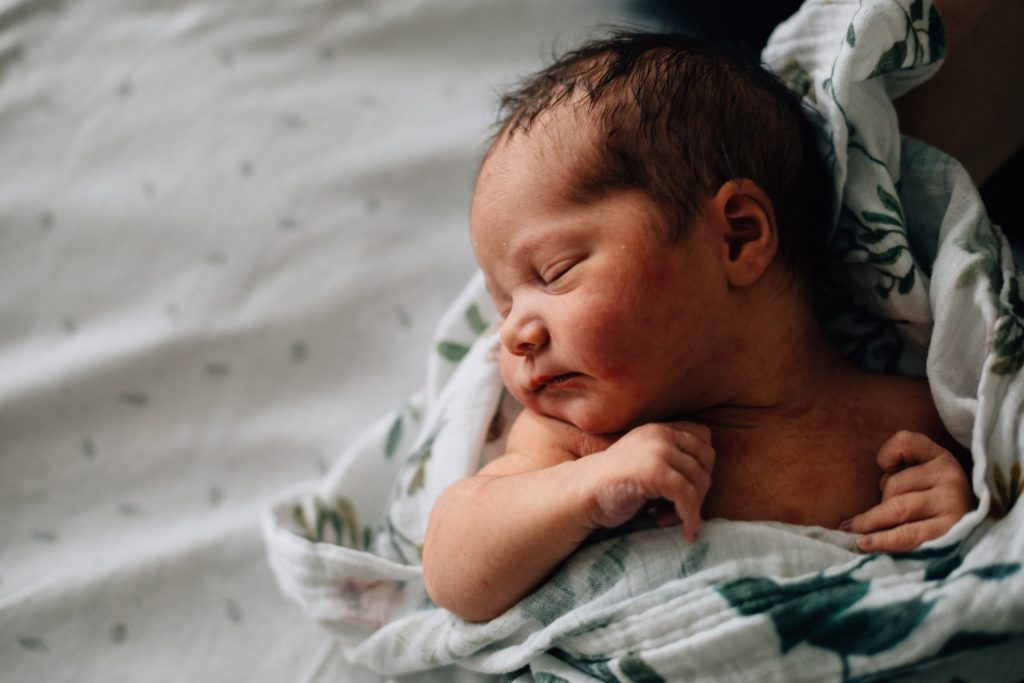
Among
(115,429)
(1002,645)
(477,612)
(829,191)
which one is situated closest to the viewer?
(1002,645)

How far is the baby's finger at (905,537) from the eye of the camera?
78 cm

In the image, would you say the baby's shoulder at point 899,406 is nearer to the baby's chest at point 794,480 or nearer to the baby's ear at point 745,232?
the baby's chest at point 794,480

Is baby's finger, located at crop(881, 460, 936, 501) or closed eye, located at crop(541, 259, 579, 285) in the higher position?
closed eye, located at crop(541, 259, 579, 285)

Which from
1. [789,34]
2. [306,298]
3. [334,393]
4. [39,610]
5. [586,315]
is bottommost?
[39,610]

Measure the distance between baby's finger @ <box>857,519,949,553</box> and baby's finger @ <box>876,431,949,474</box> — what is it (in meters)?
0.08

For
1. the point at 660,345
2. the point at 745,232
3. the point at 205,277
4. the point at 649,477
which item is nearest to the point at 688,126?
the point at 745,232

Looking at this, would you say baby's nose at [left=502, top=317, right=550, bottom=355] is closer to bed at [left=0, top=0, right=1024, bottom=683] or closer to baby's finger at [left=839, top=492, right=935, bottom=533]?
bed at [left=0, top=0, right=1024, bottom=683]

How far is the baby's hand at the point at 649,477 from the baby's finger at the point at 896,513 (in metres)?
0.16

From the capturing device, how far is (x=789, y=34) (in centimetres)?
107

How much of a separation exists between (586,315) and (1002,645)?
48 cm

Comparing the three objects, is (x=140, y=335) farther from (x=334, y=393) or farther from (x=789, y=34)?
(x=789, y=34)

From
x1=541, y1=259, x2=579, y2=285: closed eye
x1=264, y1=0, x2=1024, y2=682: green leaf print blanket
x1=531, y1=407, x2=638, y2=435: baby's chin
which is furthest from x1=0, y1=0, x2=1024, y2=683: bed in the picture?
x1=541, y1=259, x2=579, y2=285: closed eye

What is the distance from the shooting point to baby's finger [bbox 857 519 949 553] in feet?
2.57

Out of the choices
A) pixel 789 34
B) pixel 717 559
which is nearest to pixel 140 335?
pixel 717 559
